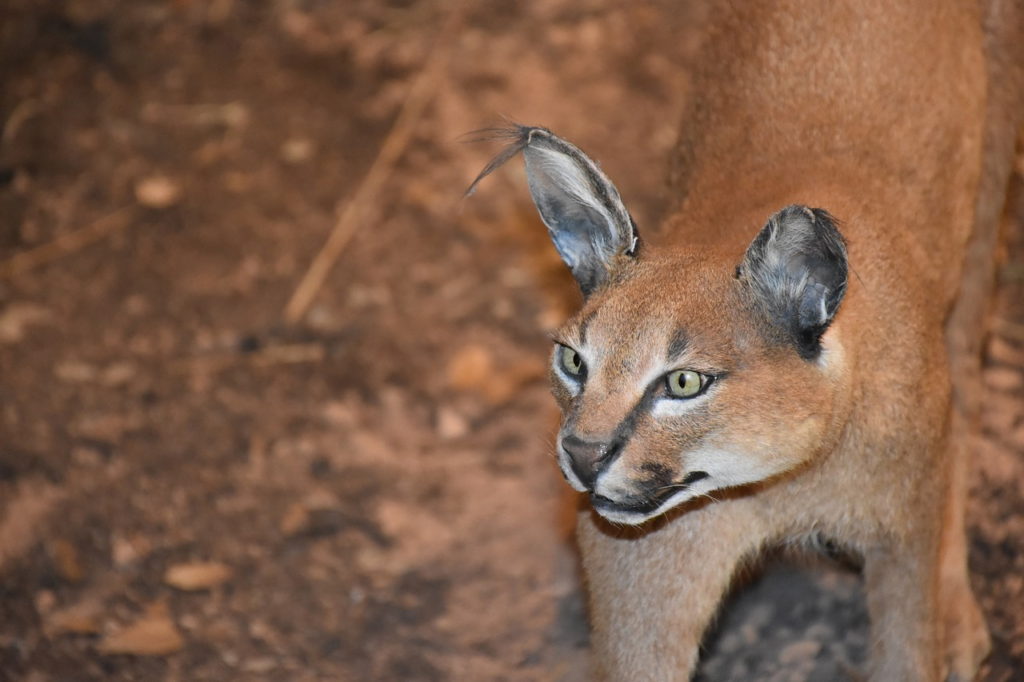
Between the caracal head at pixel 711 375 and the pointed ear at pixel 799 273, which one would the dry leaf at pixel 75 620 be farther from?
the pointed ear at pixel 799 273

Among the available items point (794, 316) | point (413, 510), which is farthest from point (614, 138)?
point (794, 316)

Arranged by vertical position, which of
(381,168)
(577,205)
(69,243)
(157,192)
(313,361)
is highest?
(577,205)

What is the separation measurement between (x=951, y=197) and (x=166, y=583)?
11.1 ft

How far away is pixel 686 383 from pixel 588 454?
1.02ft

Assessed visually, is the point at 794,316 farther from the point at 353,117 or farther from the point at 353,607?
the point at 353,117

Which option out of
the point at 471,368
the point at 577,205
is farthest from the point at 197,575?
the point at 577,205

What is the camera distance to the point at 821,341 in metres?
2.94

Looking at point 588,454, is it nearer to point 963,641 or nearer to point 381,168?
point 963,641

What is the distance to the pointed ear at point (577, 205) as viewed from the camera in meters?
3.10

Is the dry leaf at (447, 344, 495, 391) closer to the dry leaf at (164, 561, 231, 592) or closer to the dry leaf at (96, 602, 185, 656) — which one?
the dry leaf at (164, 561, 231, 592)

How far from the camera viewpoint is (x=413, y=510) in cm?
487

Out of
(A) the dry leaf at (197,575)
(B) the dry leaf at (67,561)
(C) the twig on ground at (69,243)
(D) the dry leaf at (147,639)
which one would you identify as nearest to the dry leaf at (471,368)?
(A) the dry leaf at (197,575)

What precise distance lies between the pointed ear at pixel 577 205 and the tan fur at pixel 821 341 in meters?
0.03

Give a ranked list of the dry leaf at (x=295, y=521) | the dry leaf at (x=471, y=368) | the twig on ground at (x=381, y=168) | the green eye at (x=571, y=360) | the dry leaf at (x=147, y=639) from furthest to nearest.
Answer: the twig on ground at (x=381, y=168)
the dry leaf at (x=471, y=368)
the dry leaf at (x=295, y=521)
the dry leaf at (x=147, y=639)
the green eye at (x=571, y=360)
